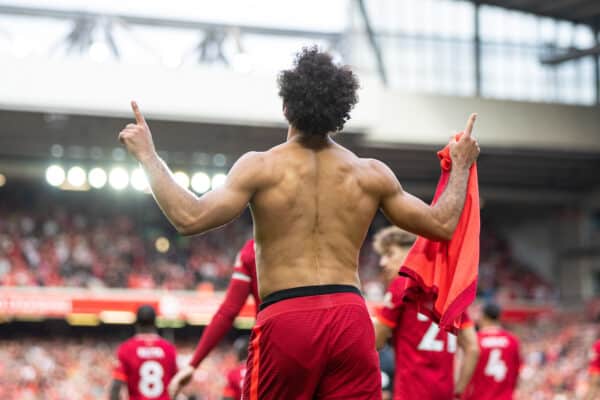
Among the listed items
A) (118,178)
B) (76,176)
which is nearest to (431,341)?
(118,178)

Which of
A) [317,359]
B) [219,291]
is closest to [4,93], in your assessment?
[219,291]

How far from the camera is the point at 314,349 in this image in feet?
13.3

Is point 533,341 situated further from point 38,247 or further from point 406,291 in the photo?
point 406,291

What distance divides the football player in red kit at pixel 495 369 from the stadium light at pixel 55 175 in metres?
24.7

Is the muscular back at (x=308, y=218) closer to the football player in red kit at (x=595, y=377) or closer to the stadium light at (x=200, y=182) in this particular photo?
the football player in red kit at (x=595, y=377)

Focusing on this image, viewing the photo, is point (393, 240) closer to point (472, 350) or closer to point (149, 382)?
point (472, 350)

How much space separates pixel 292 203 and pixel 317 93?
46cm

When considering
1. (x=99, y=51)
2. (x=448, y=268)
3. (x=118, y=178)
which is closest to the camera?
(x=448, y=268)

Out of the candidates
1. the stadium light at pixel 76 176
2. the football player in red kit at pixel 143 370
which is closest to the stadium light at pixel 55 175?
the stadium light at pixel 76 176

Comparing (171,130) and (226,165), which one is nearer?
(171,130)

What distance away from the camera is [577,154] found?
33.4 m

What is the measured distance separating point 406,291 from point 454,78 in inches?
1157

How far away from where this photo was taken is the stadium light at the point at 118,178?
31984mm

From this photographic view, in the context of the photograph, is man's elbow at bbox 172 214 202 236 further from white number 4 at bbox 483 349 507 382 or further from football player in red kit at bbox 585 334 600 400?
football player in red kit at bbox 585 334 600 400
